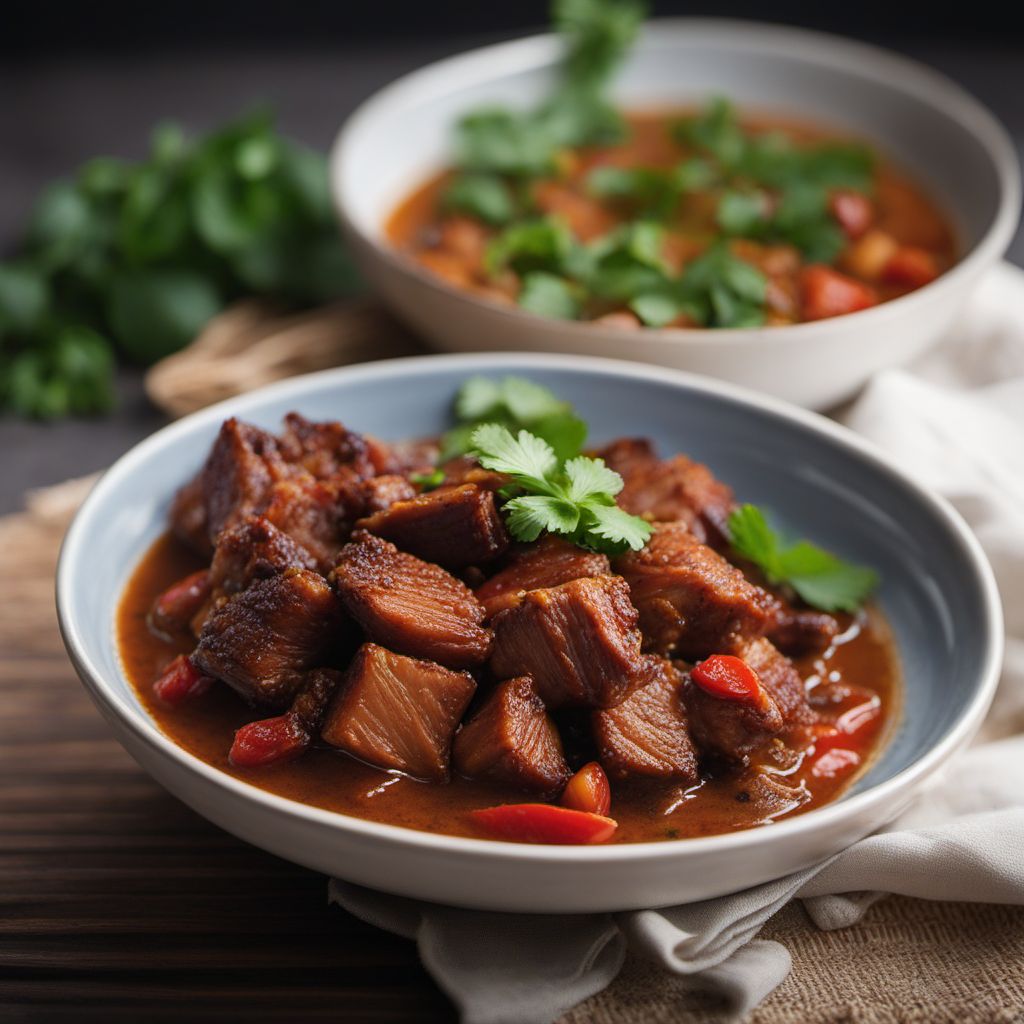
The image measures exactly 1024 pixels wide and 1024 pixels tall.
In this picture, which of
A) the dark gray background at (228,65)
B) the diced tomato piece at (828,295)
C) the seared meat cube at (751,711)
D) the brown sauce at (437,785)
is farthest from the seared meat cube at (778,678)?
the dark gray background at (228,65)

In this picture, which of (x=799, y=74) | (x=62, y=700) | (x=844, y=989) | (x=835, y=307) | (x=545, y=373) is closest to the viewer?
(x=844, y=989)

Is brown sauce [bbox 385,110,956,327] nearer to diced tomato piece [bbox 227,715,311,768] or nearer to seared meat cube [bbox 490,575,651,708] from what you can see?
seared meat cube [bbox 490,575,651,708]

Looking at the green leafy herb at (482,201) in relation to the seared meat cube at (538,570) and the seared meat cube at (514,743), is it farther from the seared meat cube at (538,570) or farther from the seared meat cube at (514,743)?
the seared meat cube at (514,743)

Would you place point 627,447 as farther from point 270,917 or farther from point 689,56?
point 689,56

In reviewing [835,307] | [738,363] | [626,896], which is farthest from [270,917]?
[835,307]

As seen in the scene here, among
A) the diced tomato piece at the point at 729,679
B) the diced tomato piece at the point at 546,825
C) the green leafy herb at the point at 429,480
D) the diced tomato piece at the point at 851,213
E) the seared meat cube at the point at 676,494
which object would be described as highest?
the diced tomato piece at the point at 851,213

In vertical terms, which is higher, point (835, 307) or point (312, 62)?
point (835, 307)

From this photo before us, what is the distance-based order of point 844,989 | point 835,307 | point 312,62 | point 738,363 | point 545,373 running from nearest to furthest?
1. point 844,989
2. point 545,373
3. point 738,363
4. point 835,307
5. point 312,62
